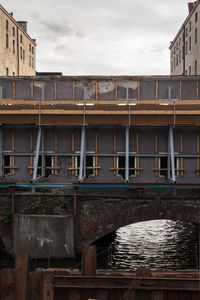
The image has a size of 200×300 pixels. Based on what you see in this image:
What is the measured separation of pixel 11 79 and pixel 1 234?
10907 millimetres

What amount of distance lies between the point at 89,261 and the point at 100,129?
43.6 ft

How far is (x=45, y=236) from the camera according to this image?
1559 cm

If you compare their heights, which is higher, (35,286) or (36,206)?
(36,206)

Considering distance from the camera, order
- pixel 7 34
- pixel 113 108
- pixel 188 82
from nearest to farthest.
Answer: pixel 113 108, pixel 188 82, pixel 7 34

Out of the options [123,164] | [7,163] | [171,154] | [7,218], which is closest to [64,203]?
[7,218]

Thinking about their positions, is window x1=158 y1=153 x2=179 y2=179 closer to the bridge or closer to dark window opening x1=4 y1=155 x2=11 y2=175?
the bridge

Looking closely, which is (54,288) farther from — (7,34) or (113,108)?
(7,34)

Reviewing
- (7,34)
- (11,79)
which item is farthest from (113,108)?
(7,34)

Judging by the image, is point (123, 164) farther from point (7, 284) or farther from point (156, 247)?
point (7, 284)

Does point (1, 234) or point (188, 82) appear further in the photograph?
point (188, 82)

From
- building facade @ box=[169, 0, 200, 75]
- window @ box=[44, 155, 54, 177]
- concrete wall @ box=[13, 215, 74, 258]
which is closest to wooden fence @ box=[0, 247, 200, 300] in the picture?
concrete wall @ box=[13, 215, 74, 258]

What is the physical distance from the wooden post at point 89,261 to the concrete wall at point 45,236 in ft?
23.5

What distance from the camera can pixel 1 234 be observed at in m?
16.2

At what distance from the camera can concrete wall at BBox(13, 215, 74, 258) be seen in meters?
15.5
